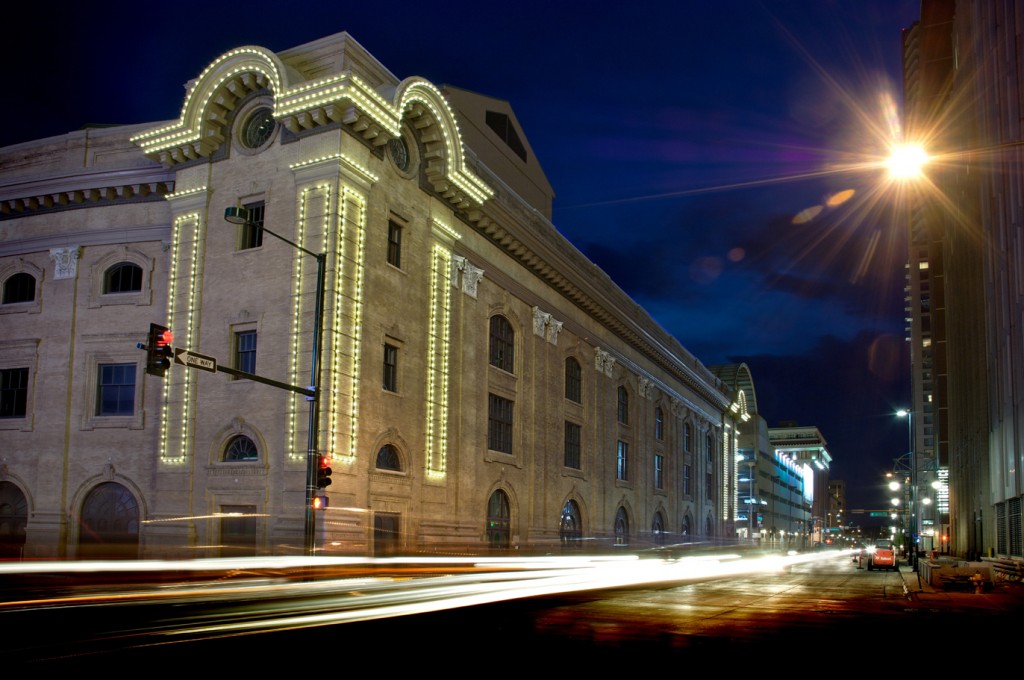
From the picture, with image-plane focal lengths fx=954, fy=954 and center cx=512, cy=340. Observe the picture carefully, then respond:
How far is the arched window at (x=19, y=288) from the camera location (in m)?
38.5

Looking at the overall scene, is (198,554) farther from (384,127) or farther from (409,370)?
(384,127)

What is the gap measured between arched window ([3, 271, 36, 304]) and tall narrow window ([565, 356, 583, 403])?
2682 centimetres

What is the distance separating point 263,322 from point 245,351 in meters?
1.49

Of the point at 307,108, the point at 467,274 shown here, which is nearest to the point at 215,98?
the point at 307,108

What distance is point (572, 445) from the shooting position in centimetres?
5262

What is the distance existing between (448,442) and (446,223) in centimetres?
890

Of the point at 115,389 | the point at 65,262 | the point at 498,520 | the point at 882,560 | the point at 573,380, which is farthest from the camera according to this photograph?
the point at 573,380

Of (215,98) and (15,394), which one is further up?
(215,98)

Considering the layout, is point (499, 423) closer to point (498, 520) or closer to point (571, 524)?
point (498, 520)

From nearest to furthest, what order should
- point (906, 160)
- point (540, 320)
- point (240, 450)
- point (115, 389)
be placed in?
point (906, 160), point (240, 450), point (115, 389), point (540, 320)

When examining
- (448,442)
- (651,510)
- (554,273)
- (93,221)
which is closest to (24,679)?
(448,442)

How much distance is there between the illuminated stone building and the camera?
31.6m

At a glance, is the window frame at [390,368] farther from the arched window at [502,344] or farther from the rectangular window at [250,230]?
the arched window at [502,344]

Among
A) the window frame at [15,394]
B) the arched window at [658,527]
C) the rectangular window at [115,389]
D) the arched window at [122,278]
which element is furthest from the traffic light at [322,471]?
the arched window at [658,527]
